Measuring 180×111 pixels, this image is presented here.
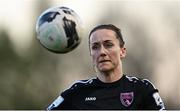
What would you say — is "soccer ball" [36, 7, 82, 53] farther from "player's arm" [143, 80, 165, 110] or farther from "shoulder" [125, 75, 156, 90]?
"player's arm" [143, 80, 165, 110]

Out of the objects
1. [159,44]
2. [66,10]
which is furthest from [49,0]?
[66,10]

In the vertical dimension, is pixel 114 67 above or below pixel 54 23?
below

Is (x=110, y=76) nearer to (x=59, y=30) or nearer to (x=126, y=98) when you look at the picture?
(x=126, y=98)

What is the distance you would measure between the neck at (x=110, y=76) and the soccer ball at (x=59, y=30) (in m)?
0.58

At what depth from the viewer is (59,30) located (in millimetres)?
8922

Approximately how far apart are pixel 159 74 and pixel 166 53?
2.14 m

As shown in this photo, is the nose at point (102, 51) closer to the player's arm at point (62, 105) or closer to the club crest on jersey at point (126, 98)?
the club crest on jersey at point (126, 98)

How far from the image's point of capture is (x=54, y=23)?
8992mm

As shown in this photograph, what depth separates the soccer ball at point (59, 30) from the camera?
29.1ft

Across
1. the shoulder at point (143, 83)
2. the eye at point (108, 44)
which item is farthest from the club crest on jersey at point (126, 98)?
the eye at point (108, 44)

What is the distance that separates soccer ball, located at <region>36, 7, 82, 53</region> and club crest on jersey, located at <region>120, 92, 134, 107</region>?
0.90 m

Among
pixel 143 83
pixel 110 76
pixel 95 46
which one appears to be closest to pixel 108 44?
pixel 95 46

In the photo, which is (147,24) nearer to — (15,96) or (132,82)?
(15,96)

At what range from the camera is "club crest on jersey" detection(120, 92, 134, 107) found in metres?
8.33
